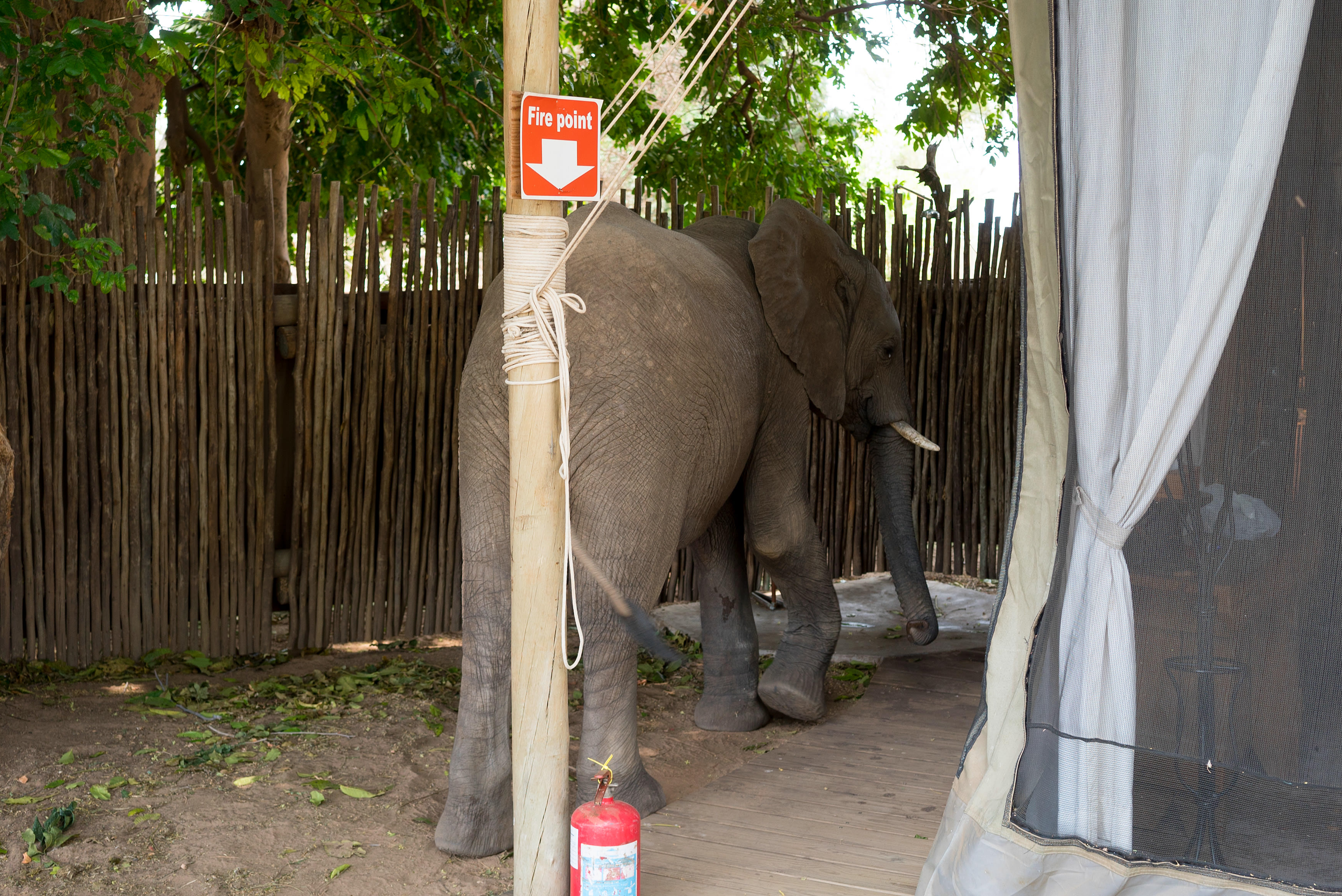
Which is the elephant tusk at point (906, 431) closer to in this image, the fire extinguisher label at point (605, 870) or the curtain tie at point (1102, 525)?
the curtain tie at point (1102, 525)

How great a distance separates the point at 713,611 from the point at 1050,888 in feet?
7.78

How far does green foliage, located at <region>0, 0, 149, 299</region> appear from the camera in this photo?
3770 mm

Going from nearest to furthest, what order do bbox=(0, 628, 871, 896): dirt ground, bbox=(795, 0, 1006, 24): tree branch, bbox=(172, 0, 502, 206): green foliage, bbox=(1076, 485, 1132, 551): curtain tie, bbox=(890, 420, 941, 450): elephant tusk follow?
bbox=(1076, 485, 1132, 551): curtain tie < bbox=(0, 628, 871, 896): dirt ground < bbox=(890, 420, 941, 450): elephant tusk < bbox=(172, 0, 502, 206): green foliage < bbox=(795, 0, 1006, 24): tree branch

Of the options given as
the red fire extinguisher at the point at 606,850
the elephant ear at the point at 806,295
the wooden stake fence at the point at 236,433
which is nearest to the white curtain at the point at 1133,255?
the red fire extinguisher at the point at 606,850

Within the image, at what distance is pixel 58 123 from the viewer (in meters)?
4.21

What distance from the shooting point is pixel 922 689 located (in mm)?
5145

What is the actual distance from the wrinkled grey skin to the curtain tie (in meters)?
1.25

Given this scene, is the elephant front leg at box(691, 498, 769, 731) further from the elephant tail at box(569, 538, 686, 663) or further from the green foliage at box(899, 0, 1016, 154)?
the green foliage at box(899, 0, 1016, 154)

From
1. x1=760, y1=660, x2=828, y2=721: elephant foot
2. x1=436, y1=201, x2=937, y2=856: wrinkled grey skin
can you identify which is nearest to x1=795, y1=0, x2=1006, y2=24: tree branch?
x1=436, y1=201, x2=937, y2=856: wrinkled grey skin

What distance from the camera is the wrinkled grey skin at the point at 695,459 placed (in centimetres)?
330

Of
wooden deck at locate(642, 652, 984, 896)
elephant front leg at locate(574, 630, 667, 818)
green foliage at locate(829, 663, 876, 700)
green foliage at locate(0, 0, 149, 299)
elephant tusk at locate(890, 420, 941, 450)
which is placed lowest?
green foliage at locate(829, 663, 876, 700)

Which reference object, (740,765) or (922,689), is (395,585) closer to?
(740,765)

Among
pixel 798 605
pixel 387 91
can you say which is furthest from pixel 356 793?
pixel 387 91

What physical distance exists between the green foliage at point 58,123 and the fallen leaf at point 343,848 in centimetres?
222
